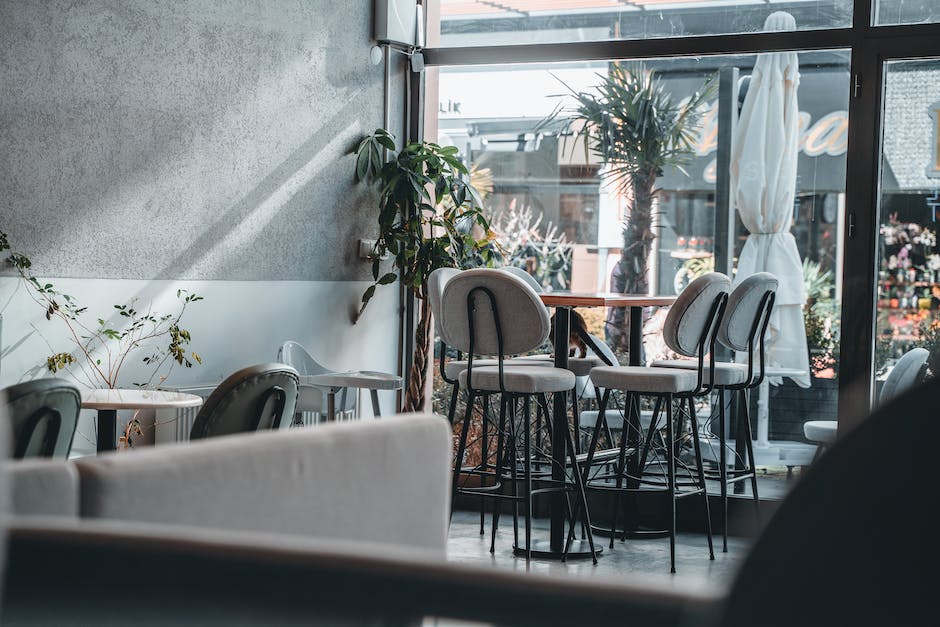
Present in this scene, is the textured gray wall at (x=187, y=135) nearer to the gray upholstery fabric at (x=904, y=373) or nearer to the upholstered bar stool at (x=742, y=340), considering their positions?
the upholstered bar stool at (x=742, y=340)

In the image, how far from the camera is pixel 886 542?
0.83m

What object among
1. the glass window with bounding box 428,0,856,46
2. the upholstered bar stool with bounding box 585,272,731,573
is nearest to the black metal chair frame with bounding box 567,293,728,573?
the upholstered bar stool with bounding box 585,272,731,573

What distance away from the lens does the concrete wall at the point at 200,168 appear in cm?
392

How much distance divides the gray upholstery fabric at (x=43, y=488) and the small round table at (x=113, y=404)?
1969 mm

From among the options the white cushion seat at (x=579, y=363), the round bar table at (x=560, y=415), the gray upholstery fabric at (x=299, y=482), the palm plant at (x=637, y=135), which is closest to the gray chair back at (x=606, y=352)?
the white cushion seat at (x=579, y=363)

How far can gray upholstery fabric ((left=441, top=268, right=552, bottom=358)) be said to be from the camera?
4.29m

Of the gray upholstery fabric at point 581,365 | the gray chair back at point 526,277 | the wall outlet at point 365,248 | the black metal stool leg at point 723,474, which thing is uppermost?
the wall outlet at point 365,248

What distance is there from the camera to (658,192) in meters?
5.71

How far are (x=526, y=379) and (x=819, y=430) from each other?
1.72 m

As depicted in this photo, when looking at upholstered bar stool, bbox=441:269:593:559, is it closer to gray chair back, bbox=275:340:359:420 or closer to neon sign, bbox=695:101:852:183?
gray chair back, bbox=275:340:359:420

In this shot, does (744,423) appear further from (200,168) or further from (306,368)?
(200,168)

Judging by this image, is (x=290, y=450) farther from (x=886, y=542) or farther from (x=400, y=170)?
(x=400, y=170)

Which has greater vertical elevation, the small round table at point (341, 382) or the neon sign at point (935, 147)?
the neon sign at point (935, 147)

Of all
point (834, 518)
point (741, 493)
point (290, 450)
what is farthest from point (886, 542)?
point (741, 493)
